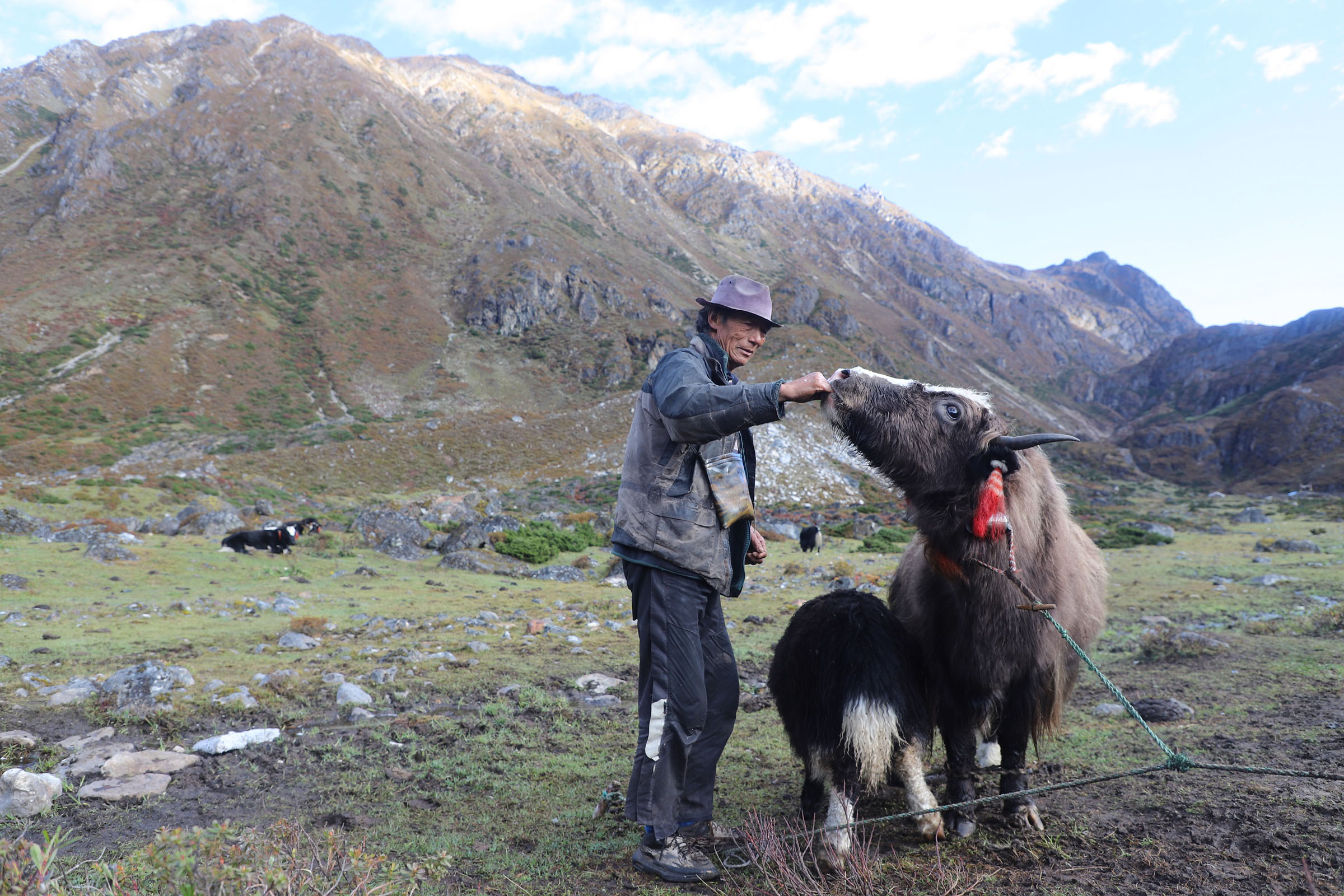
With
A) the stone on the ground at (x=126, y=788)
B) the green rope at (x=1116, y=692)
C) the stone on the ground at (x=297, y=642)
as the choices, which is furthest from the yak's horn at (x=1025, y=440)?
the stone on the ground at (x=297, y=642)

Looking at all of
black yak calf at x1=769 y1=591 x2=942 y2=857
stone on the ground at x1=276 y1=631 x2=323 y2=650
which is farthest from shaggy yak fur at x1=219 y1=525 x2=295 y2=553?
black yak calf at x1=769 y1=591 x2=942 y2=857

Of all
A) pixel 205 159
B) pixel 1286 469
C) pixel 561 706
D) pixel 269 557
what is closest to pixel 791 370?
pixel 269 557

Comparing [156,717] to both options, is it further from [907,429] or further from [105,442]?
[105,442]

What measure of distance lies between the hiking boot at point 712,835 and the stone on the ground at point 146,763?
3166 millimetres

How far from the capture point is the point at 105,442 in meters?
35.0

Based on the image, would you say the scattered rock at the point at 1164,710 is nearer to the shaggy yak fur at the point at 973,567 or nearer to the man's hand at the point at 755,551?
the shaggy yak fur at the point at 973,567

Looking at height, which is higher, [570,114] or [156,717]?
[570,114]

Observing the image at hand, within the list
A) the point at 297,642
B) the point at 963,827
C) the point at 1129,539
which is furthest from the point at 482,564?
the point at 1129,539

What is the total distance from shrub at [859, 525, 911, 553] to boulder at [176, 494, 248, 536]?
1519 cm

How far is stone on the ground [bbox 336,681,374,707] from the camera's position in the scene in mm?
5223

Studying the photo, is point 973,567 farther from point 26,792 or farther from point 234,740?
point 26,792

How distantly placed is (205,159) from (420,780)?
96.5 meters

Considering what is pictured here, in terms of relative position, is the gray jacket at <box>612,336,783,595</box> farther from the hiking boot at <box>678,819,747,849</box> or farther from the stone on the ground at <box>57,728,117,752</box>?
the stone on the ground at <box>57,728,117,752</box>

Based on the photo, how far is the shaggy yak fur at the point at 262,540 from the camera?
41.5ft
